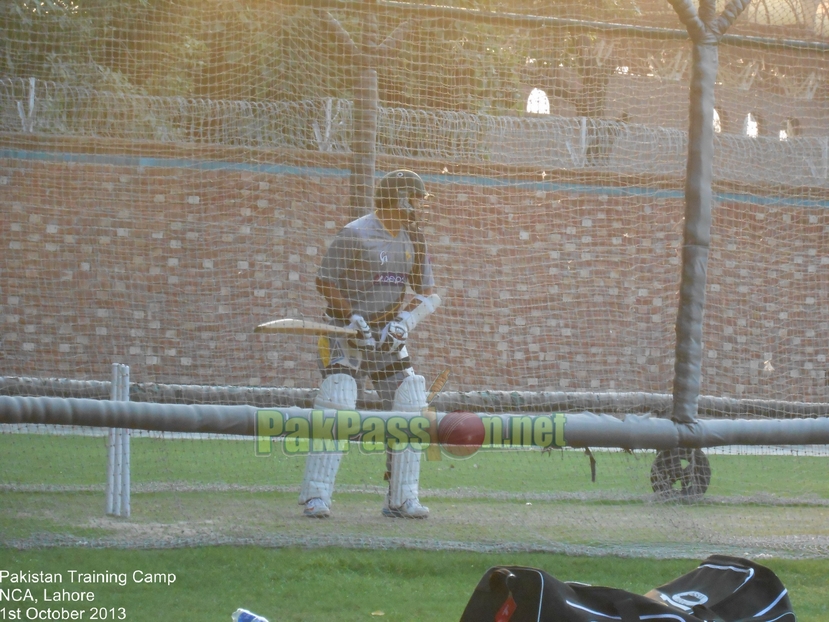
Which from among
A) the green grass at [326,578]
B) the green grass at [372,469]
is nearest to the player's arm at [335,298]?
the green grass at [372,469]

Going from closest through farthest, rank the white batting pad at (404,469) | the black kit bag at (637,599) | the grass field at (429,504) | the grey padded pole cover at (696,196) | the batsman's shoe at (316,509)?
the black kit bag at (637,599) → the grass field at (429,504) → the grey padded pole cover at (696,196) → the batsman's shoe at (316,509) → the white batting pad at (404,469)

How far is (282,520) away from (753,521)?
2653 mm

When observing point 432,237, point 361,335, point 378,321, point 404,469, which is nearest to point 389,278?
point 378,321

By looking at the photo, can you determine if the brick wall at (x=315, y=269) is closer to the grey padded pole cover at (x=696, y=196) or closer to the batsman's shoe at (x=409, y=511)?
the grey padded pole cover at (x=696, y=196)

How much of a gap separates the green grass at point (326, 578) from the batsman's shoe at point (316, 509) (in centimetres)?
59

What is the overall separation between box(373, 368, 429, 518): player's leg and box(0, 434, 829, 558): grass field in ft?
0.36

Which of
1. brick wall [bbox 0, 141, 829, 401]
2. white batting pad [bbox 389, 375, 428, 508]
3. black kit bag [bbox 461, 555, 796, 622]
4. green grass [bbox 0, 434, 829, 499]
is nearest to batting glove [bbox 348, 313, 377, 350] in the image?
white batting pad [bbox 389, 375, 428, 508]

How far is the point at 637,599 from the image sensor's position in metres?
2.59

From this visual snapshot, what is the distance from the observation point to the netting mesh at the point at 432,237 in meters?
4.86

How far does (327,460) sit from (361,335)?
724mm

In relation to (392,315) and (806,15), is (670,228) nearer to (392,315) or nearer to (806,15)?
(806,15)

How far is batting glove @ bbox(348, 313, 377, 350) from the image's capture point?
4.89 meters

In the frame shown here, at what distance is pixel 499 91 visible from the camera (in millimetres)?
6316

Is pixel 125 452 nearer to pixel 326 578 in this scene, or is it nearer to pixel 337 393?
pixel 337 393
